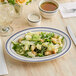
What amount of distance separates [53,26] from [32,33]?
256 millimetres

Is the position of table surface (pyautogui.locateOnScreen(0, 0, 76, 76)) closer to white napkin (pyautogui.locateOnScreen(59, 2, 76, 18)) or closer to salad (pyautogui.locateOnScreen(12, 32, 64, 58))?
salad (pyautogui.locateOnScreen(12, 32, 64, 58))

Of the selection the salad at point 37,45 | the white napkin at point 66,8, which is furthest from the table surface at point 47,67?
the white napkin at point 66,8

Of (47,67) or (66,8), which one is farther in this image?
(66,8)

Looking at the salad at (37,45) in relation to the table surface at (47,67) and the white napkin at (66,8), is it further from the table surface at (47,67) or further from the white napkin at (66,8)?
the white napkin at (66,8)

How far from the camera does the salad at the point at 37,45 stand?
1.55 m

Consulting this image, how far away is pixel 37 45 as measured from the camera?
1561 millimetres

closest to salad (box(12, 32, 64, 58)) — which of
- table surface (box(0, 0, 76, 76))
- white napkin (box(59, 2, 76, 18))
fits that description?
table surface (box(0, 0, 76, 76))

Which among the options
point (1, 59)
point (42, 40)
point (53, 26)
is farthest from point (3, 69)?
point (53, 26)

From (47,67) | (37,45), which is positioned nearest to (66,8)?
(37,45)

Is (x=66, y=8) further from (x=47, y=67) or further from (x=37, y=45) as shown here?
(x=47, y=67)

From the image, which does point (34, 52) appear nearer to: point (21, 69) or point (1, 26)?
point (21, 69)

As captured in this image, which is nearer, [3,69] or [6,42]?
[3,69]

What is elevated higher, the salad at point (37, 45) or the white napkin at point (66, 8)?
the salad at point (37, 45)

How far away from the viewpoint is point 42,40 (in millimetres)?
1610
